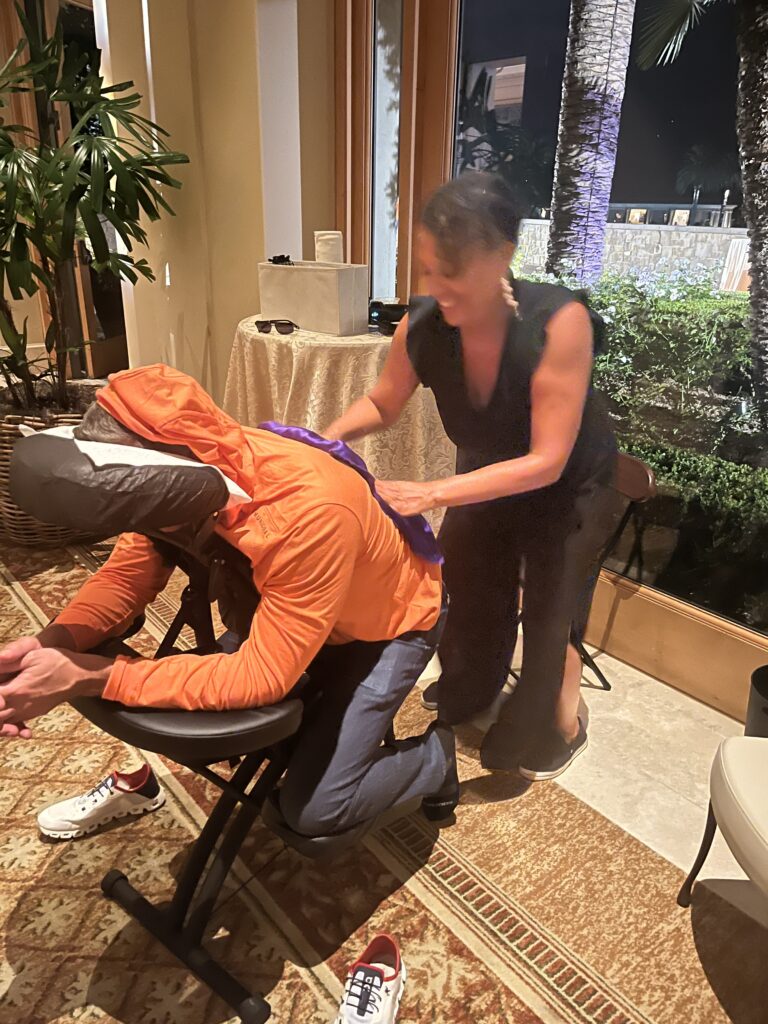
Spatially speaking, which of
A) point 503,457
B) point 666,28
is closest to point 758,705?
point 503,457

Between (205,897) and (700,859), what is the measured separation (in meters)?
0.85

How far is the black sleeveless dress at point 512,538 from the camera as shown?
1.35 metres

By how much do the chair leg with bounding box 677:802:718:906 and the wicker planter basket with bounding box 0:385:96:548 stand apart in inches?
82.2

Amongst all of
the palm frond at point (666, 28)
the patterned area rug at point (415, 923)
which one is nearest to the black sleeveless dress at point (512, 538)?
the patterned area rug at point (415, 923)

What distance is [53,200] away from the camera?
2.35m

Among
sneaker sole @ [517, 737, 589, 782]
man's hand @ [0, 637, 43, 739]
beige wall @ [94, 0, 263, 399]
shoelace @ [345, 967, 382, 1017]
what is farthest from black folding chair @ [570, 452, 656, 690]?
beige wall @ [94, 0, 263, 399]

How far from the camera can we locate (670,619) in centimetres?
205

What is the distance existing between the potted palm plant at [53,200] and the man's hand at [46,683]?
164cm

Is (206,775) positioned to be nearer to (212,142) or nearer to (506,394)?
(506,394)

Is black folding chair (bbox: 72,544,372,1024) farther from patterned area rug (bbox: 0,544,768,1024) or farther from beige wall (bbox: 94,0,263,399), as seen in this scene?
beige wall (bbox: 94,0,263,399)

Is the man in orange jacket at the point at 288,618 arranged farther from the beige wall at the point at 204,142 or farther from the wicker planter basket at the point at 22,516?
the beige wall at the point at 204,142

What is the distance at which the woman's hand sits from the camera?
129 cm

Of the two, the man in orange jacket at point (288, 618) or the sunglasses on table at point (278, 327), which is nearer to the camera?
the man in orange jacket at point (288, 618)

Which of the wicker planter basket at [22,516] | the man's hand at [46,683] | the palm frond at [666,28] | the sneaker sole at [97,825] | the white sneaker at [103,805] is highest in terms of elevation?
the palm frond at [666,28]
